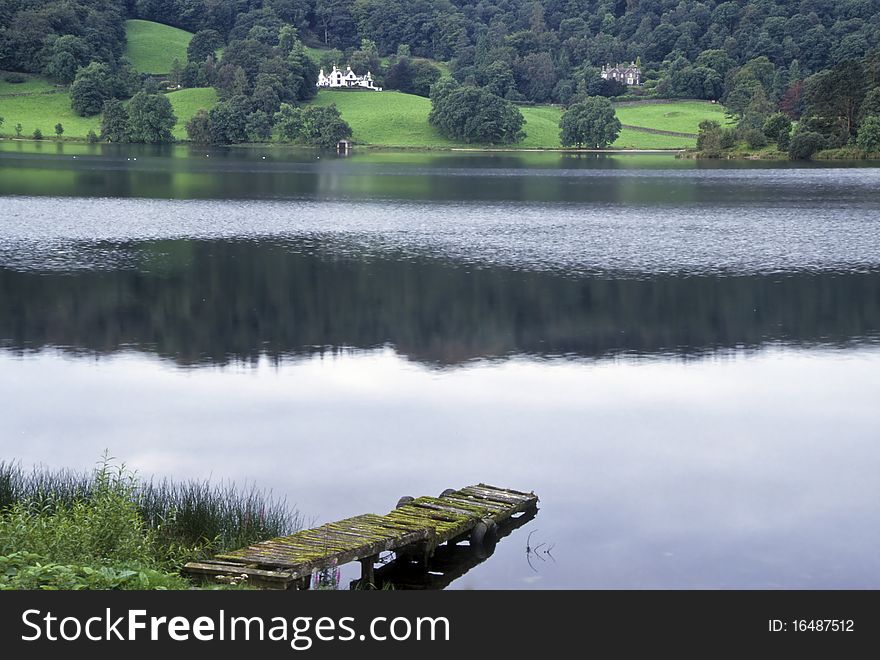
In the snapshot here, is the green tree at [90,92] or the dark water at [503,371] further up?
the green tree at [90,92]

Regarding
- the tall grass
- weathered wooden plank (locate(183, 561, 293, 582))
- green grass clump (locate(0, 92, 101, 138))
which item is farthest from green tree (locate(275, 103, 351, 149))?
weathered wooden plank (locate(183, 561, 293, 582))

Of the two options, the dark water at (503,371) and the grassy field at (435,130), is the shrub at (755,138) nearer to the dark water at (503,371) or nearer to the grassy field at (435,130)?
the grassy field at (435,130)

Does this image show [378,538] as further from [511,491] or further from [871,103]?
[871,103]

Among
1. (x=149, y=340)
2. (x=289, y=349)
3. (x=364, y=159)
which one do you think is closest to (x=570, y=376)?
(x=289, y=349)

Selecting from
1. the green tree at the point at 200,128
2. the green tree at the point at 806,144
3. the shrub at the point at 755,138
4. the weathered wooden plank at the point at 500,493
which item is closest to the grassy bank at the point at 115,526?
the weathered wooden plank at the point at 500,493

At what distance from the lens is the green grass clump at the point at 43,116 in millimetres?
180375

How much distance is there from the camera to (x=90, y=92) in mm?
189500

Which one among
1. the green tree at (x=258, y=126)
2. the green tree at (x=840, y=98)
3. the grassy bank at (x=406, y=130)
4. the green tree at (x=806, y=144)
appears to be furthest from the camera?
the green tree at (x=258, y=126)

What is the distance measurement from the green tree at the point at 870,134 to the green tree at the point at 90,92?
374 ft

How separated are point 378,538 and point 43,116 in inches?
7226

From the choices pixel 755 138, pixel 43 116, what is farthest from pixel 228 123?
pixel 755 138

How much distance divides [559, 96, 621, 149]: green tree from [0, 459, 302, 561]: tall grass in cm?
16354
